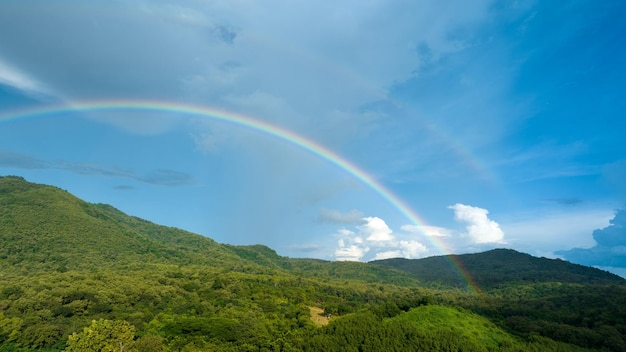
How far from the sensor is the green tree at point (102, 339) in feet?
175

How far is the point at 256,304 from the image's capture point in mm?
105062

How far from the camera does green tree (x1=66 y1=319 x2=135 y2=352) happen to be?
5322cm

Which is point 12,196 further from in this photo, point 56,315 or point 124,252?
point 56,315

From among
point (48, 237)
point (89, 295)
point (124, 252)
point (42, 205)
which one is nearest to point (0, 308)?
point (89, 295)

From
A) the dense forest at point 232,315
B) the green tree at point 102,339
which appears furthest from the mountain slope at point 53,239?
the green tree at point 102,339

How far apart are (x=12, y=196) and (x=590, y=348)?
253 meters

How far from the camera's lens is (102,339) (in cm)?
5462

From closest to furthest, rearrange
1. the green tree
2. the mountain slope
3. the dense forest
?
the green tree, the dense forest, the mountain slope

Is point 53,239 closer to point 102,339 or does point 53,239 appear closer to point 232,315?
point 232,315

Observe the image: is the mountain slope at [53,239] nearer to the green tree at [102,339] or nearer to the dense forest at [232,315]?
the dense forest at [232,315]

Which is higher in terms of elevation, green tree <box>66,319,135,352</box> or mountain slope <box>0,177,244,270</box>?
mountain slope <box>0,177,244,270</box>

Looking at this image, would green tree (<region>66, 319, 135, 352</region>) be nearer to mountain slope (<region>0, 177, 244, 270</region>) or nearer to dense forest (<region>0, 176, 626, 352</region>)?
dense forest (<region>0, 176, 626, 352</region>)

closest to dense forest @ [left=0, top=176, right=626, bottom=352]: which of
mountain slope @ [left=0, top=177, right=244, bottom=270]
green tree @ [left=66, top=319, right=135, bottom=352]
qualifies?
green tree @ [left=66, top=319, right=135, bottom=352]

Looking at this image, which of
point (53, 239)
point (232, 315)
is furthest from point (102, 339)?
point (53, 239)
